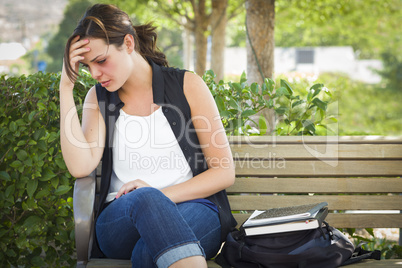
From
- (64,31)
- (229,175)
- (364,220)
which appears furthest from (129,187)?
(64,31)

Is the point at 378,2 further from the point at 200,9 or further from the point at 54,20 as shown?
the point at 54,20

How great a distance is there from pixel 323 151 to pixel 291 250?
2.94ft

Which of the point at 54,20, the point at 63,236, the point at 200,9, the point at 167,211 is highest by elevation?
the point at 54,20

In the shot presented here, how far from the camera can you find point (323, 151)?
111 inches

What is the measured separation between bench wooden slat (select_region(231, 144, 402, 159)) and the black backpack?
70 centimetres

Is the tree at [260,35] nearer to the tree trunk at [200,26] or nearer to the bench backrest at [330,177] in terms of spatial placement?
the bench backrest at [330,177]

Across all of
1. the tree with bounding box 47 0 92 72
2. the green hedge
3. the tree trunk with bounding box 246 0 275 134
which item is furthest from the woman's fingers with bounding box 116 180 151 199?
the tree with bounding box 47 0 92 72

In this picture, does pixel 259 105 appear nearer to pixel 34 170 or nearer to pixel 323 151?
pixel 323 151

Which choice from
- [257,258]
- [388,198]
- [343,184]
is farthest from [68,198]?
[388,198]

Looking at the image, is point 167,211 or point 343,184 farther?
point 343,184

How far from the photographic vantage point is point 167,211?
1980mm

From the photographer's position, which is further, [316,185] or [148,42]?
[316,185]

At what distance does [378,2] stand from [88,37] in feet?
38.5

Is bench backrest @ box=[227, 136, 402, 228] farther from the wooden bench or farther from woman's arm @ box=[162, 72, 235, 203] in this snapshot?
woman's arm @ box=[162, 72, 235, 203]
